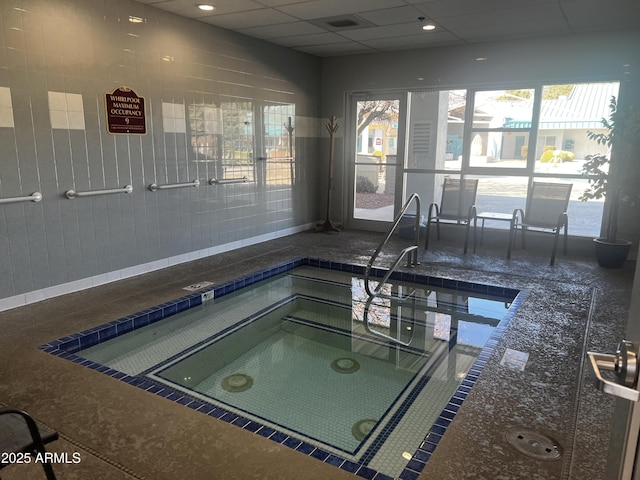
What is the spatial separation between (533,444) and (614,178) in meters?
4.12

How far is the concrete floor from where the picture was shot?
1824mm

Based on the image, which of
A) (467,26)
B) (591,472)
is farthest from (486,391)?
(467,26)

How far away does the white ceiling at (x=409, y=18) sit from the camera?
14.2 ft

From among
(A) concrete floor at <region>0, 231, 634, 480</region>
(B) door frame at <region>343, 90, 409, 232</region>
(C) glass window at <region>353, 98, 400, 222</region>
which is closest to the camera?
(A) concrete floor at <region>0, 231, 634, 480</region>

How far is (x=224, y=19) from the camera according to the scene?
16.1ft

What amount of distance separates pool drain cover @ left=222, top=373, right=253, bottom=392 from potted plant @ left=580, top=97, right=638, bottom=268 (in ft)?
14.0

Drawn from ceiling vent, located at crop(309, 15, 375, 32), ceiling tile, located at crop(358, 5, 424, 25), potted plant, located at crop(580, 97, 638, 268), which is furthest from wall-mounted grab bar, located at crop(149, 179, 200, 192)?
potted plant, located at crop(580, 97, 638, 268)

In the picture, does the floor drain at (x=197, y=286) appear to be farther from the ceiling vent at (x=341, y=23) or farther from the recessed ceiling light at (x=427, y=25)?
the recessed ceiling light at (x=427, y=25)

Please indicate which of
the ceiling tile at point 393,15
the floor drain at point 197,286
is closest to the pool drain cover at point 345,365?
the floor drain at point 197,286

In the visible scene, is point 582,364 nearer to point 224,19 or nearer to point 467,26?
point 467,26

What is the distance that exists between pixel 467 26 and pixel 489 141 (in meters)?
1.67

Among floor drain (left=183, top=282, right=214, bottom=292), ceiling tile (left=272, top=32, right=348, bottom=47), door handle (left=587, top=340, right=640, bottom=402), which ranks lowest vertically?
floor drain (left=183, top=282, right=214, bottom=292)

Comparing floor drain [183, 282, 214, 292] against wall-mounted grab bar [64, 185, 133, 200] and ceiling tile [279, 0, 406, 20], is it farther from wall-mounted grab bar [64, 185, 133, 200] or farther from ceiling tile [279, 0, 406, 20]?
ceiling tile [279, 0, 406, 20]

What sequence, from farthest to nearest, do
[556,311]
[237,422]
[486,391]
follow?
[556,311] → [486,391] → [237,422]
